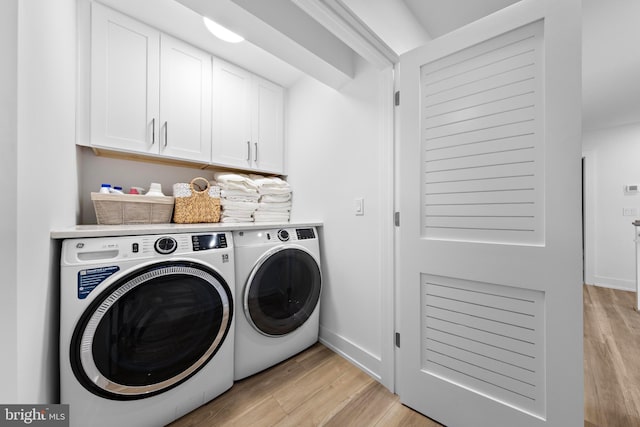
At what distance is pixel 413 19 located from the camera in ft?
5.08

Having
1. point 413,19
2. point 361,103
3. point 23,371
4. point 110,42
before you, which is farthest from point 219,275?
point 413,19

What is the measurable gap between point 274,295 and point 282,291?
2.6 inches

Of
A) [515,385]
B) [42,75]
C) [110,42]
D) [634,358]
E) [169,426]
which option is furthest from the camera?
[634,358]

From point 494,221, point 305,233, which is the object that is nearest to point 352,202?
point 305,233

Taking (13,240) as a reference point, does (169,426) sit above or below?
below

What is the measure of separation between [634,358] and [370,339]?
1.89 m

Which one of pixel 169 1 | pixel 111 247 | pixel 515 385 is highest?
pixel 169 1

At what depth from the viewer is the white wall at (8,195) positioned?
2.18 feet

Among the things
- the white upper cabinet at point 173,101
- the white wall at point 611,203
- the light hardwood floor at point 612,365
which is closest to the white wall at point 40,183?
the white upper cabinet at point 173,101

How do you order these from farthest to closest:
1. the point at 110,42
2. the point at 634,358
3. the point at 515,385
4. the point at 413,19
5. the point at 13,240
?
the point at 634,358, the point at 413,19, the point at 110,42, the point at 515,385, the point at 13,240

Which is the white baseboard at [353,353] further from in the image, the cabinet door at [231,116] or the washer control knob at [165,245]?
the cabinet door at [231,116]

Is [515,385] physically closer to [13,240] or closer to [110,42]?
[13,240]

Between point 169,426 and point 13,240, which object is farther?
point 169,426

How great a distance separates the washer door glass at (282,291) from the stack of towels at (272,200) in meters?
0.53
